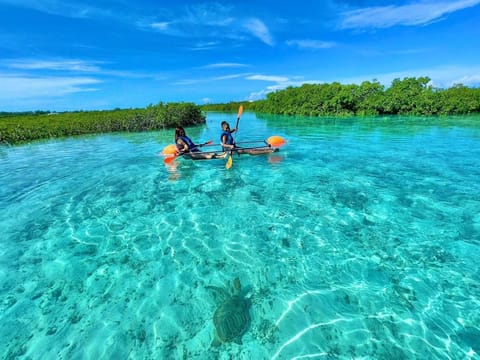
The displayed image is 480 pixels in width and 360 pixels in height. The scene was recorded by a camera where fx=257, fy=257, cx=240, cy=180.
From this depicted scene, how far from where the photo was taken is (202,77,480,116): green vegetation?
101 feet

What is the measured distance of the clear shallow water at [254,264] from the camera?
3.47 metres

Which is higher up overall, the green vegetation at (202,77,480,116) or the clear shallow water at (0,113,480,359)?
the green vegetation at (202,77,480,116)

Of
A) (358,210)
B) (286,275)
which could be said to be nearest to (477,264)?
(358,210)

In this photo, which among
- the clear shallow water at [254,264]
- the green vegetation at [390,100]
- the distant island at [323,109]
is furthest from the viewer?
the green vegetation at [390,100]

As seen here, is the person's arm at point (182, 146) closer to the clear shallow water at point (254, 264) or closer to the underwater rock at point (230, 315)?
the clear shallow water at point (254, 264)

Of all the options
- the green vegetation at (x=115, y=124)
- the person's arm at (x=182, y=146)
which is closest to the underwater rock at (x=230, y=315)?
the person's arm at (x=182, y=146)

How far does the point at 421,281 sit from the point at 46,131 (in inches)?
1246

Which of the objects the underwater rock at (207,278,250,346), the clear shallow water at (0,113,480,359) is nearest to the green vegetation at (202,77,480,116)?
the clear shallow water at (0,113,480,359)

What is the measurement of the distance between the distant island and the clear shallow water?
1947 cm

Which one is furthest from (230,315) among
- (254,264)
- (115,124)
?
(115,124)

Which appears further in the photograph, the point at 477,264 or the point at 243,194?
the point at 243,194

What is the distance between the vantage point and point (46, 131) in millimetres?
25672

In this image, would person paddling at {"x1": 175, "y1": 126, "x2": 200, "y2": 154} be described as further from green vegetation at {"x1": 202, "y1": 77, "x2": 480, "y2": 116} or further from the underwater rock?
green vegetation at {"x1": 202, "y1": 77, "x2": 480, "y2": 116}

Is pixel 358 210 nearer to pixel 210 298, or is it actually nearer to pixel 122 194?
pixel 210 298
